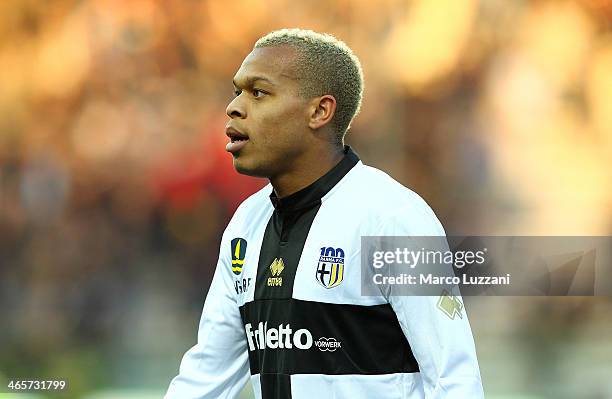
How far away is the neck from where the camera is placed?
2373 millimetres

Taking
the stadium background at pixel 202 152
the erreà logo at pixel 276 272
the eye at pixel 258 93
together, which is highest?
the stadium background at pixel 202 152

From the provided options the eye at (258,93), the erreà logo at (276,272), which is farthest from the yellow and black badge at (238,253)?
the eye at (258,93)

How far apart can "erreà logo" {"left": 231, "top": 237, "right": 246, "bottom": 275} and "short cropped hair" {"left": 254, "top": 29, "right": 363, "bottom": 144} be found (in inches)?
14.4

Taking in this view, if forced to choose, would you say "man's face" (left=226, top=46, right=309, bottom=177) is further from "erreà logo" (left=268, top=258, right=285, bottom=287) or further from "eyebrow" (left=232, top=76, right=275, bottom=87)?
"erreà logo" (left=268, top=258, right=285, bottom=287)

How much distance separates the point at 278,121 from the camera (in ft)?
7.61

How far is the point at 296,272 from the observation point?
7.43 ft

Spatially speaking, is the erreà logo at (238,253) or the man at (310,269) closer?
the man at (310,269)

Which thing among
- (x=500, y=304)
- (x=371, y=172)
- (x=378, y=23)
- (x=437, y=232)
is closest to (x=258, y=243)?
(x=371, y=172)

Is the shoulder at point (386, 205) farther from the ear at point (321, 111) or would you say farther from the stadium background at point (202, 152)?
the stadium background at point (202, 152)

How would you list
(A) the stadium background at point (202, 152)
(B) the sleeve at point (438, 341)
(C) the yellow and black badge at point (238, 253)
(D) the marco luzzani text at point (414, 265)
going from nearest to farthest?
(B) the sleeve at point (438, 341)
(D) the marco luzzani text at point (414, 265)
(C) the yellow and black badge at point (238, 253)
(A) the stadium background at point (202, 152)

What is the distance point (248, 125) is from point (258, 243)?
0.32 meters

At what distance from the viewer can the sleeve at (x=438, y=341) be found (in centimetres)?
195

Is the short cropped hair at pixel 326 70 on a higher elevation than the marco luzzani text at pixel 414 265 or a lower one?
higher

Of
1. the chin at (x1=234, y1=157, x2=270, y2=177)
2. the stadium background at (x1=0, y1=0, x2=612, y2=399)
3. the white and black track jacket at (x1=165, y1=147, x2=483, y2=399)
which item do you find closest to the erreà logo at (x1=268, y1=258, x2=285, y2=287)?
Answer: the white and black track jacket at (x1=165, y1=147, x2=483, y2=399)
